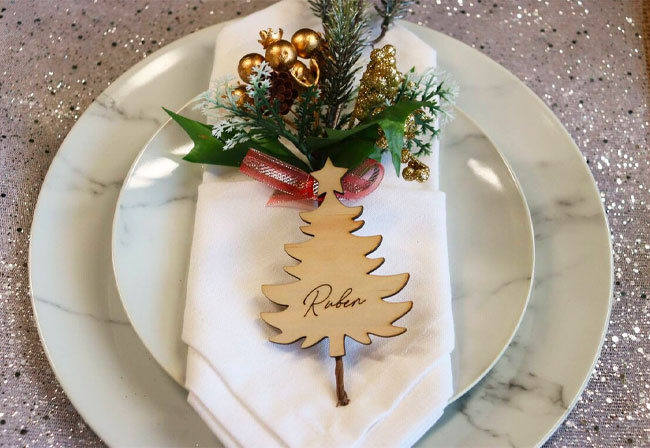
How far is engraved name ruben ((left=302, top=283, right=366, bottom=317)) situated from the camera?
23.2 inches

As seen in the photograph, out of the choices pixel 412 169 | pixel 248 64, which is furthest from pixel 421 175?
pixel 248 64

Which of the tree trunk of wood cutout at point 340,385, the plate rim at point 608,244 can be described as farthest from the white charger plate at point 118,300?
the tree trunk of wood cutout at point 340,385

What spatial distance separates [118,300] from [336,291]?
0.91 ft

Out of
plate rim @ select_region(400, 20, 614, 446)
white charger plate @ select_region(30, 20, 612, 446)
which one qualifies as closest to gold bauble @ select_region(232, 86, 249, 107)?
white charger plate @ select_region(30, 20, 612, 446)

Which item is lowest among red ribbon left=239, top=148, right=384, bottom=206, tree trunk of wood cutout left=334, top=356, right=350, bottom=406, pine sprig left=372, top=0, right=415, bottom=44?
tree trunk of wood cutout left=334, top=356, right=350, bottom=406

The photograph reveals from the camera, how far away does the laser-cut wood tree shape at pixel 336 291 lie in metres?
0.58

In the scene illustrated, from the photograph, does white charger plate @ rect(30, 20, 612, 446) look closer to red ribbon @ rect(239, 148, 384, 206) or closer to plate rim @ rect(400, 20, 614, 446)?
plate rim @ rect(400, 20, 614, 446)

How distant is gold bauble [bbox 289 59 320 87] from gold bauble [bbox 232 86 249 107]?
0.06 metres

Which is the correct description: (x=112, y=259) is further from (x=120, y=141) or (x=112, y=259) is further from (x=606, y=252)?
(x=606, y=252)

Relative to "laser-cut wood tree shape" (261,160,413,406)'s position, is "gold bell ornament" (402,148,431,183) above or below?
above

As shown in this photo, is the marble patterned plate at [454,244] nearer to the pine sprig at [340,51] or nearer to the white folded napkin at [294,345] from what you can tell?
the white folded napkin at [294,345]

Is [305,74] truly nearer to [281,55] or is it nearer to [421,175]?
[281,55]

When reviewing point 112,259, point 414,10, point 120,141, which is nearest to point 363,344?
point 112,259

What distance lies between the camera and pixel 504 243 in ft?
2.28
